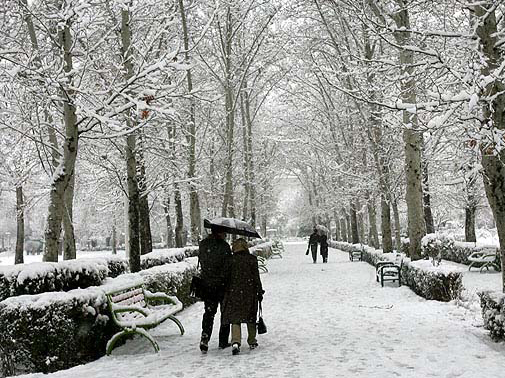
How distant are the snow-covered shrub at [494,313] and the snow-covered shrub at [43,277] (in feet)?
19.0

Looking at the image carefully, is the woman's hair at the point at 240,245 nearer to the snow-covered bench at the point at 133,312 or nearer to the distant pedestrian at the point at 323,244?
the snow-covered bench at the point at 133,312

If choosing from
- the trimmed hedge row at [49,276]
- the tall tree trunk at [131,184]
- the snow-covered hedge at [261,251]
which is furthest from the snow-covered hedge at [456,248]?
the trimmed hedge row at [49,276]

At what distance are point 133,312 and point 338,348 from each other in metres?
3.05

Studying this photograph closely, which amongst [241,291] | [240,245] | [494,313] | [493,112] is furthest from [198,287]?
[493,112]

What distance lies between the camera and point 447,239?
22188 millimetres

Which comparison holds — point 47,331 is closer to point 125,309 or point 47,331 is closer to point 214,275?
point 125,309

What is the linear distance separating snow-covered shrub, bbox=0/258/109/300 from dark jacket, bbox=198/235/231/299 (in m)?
1.89

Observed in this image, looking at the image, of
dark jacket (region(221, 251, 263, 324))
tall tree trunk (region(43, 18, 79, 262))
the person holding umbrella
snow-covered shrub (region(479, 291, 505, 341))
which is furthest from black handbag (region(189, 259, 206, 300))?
snow-covered shrub (region(479, 291, 505, 341))

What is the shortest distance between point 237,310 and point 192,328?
224cm

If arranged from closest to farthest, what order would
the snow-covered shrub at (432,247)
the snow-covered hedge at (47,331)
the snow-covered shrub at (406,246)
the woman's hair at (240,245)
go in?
the snow-covered hedge at (47,331), the woman's hair at (240,245), the snow-covered shrub at (432,247), the snow-covered shrub at (406,246)

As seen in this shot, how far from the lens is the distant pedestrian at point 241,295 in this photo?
6867mm

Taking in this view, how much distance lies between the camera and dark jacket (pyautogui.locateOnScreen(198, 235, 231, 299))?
23.4ft

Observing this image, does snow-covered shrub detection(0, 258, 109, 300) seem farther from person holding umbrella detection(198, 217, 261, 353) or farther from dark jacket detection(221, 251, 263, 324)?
dark jacket detection(221, 251, 263, 324)

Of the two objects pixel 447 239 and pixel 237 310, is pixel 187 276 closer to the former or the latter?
pixel 237 310
